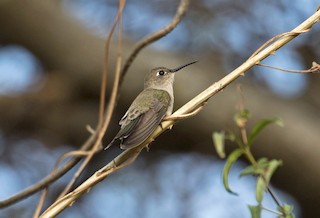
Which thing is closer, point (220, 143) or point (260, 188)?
point (260, 188)

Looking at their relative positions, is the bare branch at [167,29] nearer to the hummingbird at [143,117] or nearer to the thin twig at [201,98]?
the hummingbird at [143,117]

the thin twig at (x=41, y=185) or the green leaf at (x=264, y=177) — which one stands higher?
the thin twig at (x=41, y=185)

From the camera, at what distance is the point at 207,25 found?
22.7ft

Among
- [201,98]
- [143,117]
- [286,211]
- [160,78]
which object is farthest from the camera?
[160,78]

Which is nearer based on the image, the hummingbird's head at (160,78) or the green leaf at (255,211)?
the green leaf at (255,211)

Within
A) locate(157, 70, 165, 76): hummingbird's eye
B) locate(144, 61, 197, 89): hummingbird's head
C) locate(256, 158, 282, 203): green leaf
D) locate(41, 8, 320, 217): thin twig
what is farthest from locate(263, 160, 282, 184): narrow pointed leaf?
locate(157, 70, 165, 76): hummingbird's eye

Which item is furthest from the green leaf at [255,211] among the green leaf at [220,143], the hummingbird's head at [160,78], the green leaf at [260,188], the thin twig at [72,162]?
the hummingbird's head at [160,78]

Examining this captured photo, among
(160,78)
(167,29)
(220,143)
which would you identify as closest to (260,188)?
(220,143)

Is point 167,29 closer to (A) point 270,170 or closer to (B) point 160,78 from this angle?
(A) point 270,170

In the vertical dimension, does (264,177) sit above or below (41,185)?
below

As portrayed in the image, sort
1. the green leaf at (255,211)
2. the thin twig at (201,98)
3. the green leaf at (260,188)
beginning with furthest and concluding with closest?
1. the green leaf at (260,188)
2. the green leaf at (255,211)
3. the thin twig at (201,98)

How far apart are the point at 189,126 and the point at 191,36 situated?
1.09m

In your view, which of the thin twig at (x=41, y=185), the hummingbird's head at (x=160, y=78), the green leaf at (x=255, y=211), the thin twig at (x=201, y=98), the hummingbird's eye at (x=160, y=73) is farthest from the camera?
the hummingbird's eye at (x=160, y=73)

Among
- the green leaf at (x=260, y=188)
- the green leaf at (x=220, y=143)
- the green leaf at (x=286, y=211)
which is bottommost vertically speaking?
the green leaf at (x=286, y=211)
